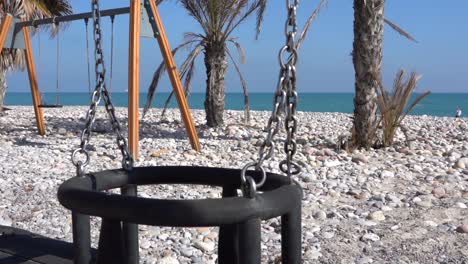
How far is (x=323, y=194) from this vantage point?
4.88 m

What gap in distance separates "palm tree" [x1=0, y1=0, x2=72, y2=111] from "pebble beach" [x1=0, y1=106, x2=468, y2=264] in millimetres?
3671

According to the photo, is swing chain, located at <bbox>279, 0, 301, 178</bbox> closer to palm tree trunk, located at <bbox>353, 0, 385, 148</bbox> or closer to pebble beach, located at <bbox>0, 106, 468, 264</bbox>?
pebble beach, located at <bbox>0, 106, 468, 264</bbox>

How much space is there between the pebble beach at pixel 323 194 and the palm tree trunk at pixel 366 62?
Answer: 0.39 m

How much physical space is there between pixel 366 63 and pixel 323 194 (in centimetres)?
308

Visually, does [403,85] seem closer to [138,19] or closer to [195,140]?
[195,140]

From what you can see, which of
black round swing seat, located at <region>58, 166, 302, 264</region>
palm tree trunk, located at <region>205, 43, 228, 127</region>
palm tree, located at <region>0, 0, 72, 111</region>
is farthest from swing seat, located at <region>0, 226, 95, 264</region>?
palm tree, located at <region>0, 0, 72, 111</region>

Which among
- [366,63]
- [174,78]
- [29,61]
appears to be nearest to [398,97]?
[366,63]

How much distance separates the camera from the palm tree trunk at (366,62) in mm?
7363

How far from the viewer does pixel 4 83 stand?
→ 1377cm

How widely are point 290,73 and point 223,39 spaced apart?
8.40 metres

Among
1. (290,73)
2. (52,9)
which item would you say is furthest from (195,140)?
(52,9)

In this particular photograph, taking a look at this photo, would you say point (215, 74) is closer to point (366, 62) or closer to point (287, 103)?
point (366, 62)

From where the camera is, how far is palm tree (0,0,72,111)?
11.7 meters

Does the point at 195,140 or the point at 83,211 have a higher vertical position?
the point at 83,211
